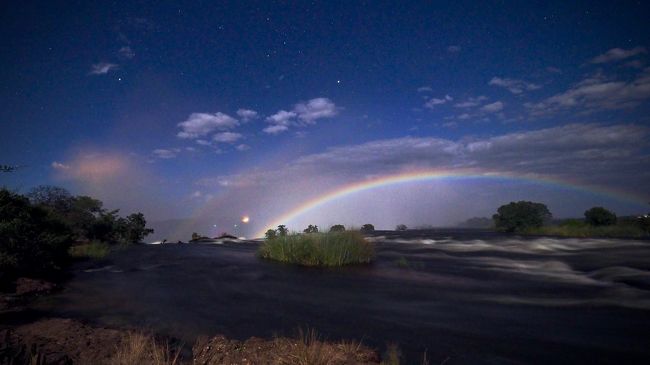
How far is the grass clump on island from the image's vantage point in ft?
55.5

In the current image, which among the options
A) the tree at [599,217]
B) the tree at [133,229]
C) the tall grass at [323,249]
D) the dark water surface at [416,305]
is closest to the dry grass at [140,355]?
the dark water surface at [416,305]

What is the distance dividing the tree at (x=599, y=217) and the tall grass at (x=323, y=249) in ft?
85.0

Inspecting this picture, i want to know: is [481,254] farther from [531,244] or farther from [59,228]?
[59,228]

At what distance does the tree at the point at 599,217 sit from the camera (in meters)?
32.7

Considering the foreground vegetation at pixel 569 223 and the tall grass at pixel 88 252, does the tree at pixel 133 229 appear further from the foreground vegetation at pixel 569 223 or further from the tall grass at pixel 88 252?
the foreground vegetation at pixel 569 223

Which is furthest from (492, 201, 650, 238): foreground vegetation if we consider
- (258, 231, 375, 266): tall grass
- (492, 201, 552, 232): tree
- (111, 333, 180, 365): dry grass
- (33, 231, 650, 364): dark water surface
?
(111, 333, 180, 365): dry grass

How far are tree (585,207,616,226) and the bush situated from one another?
3891 centimetres

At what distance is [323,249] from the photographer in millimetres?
17031

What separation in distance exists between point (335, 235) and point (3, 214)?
493 inches

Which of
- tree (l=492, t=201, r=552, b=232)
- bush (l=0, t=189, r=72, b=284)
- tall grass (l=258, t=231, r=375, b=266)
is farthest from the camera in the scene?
tree (l=492, t=201, r=552, b=232)

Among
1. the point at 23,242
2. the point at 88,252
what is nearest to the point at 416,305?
the point at 23,242

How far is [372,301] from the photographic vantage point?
953cm

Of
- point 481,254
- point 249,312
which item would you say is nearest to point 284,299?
point 249,312

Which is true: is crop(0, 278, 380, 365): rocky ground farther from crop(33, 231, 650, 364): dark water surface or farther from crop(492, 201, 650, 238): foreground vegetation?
crop(492, 201, 650, 238): foreground vegetation
